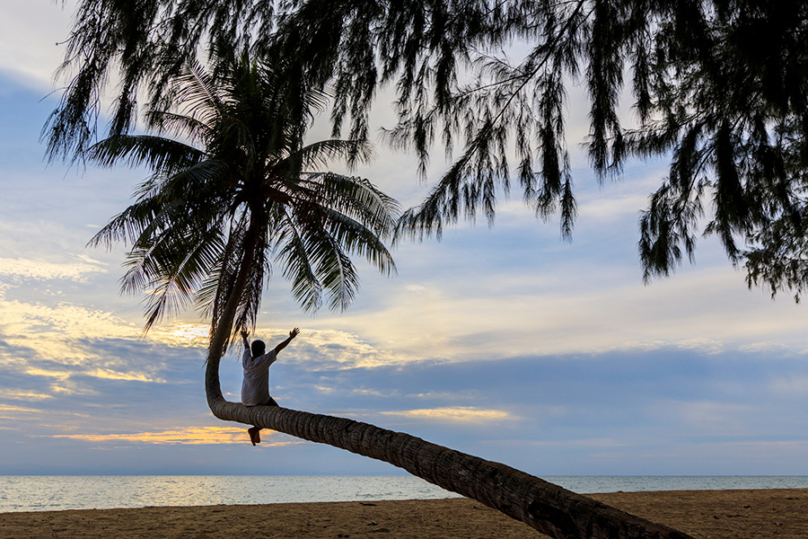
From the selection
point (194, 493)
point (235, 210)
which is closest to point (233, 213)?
point (235, 210)

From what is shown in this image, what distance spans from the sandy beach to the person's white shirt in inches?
109

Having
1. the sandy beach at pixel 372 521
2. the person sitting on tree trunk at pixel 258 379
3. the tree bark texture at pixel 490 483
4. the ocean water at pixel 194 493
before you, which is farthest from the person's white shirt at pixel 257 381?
the ocean water at pixel 194 493

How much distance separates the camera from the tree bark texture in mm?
2574

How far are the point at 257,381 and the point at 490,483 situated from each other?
3260 mm

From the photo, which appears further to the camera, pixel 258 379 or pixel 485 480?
pixel 258 379

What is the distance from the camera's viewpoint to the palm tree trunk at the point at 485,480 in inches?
102

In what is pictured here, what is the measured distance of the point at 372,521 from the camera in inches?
328

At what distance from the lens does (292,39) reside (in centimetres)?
373

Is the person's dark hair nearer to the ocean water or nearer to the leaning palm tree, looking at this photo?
the leaning palm tree

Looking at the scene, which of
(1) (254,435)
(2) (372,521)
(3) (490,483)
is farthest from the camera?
(2) (372,521)

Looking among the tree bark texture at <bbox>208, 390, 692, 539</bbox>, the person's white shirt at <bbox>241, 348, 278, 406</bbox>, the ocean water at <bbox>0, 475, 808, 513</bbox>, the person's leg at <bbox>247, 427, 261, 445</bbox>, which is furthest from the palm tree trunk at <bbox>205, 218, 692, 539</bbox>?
the ocean water at <bbox>0, 475, 808, 513</bbox>

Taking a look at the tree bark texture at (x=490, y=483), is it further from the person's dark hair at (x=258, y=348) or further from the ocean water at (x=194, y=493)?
the ocean water at (x=194, y=493)

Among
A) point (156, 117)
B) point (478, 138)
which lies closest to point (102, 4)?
point (156, 117)

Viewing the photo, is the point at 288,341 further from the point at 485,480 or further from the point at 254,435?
the point at 485,480
